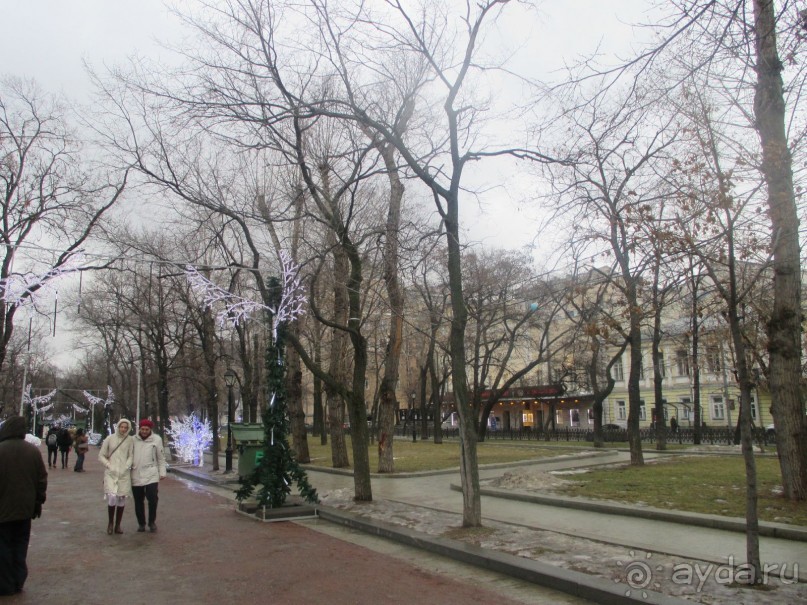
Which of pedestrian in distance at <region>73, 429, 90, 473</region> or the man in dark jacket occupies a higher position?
the man in dark jacket

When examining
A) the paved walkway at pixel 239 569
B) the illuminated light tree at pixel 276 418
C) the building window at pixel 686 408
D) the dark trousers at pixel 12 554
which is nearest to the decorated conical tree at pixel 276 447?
the illuminated light tree at pixel 276 418

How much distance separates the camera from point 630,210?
781 centimetres

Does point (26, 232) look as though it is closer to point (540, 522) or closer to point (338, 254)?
point (338, 254)

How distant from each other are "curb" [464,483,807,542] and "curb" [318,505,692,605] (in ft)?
11.7

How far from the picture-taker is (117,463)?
9766 mm

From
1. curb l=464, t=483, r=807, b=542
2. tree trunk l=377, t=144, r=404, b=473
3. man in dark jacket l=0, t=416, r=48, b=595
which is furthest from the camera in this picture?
tree trunk l=377, t=144, r=404, b=473

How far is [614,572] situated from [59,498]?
1361 centimetres

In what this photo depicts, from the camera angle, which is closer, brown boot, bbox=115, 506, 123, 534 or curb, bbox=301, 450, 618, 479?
brown boot, bbox=115, 506, 123, 534

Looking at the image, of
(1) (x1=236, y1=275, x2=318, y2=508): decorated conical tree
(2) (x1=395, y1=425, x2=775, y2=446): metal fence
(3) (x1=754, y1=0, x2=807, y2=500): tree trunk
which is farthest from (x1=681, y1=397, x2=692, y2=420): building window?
(1) (x1=236, y1=275, x2=318, y2=508): decorated conical tree

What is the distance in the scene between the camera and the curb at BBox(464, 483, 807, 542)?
8.43 m

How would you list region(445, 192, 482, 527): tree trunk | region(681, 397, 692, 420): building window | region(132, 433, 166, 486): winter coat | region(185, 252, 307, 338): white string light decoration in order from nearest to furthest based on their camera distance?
region(445, 192, 482, 527): tree trunk, region(132, 433, 166, 486): winter coat, region(185, 252, 307, 338): white string light decoration, region(681, 397, 692, 420): building window

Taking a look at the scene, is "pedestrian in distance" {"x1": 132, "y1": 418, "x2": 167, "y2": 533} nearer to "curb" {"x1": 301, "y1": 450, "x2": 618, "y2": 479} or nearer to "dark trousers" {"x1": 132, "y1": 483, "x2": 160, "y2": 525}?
"dark trousers" {"x1": 132, "y1": 483, "x2": 160, "y2": 525}

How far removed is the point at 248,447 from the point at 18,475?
12.0 m

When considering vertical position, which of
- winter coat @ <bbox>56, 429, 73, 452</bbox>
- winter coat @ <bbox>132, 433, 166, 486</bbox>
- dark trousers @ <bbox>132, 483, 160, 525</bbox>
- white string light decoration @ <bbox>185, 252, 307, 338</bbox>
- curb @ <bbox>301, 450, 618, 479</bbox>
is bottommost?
curb @ <bbox>301, 450, 618, 479</bbox>
